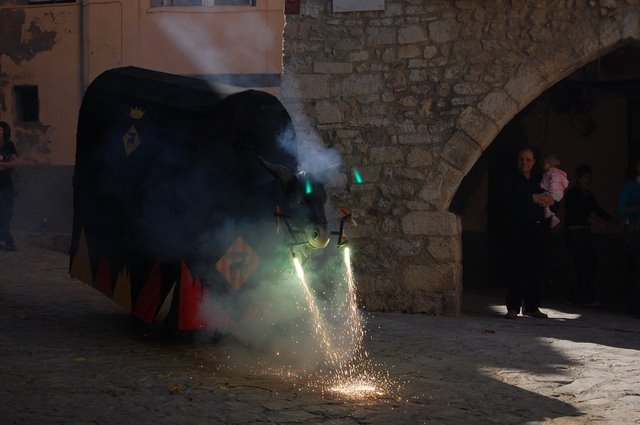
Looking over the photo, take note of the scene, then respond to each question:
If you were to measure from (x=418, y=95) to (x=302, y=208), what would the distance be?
3271mm

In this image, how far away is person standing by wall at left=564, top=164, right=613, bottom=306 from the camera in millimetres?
9508

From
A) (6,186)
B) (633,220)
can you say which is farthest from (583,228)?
(6,186)

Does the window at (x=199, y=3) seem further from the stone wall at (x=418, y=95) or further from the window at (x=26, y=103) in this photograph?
the stone wall at (x=418, y=95)

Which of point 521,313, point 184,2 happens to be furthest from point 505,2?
point 184,2

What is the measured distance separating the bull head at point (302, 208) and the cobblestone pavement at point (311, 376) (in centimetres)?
89

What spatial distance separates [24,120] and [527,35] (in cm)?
1074

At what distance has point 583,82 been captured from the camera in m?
10.9

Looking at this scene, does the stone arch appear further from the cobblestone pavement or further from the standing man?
the cobblestone pavement

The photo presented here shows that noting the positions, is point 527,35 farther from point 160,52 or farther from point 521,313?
point 160,52

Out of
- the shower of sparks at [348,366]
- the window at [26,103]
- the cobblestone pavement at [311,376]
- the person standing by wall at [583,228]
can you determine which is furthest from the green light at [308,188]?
the window at [26,103]

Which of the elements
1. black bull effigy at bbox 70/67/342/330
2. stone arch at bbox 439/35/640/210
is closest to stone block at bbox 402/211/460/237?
stone arch at bbox 439/35/640/210

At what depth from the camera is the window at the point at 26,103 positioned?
50.9 ft

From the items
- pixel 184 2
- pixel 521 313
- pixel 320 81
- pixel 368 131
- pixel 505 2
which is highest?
pixel 184 2

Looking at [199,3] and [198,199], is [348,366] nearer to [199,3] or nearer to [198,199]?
[198,199]
